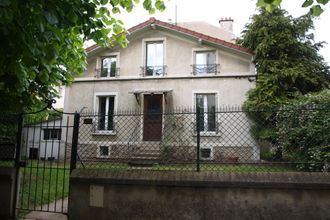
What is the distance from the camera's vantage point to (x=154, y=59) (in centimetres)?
1459

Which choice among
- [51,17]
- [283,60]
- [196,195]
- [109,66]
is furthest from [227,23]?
[51,17]

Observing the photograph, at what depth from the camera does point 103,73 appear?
592 inches

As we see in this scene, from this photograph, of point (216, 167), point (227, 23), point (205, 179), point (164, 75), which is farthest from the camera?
point (227, 23)

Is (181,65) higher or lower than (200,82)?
higher

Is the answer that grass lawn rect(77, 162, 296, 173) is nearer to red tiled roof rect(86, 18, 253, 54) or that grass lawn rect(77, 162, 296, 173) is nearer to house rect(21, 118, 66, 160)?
house rect(21, 118, 66, 160)

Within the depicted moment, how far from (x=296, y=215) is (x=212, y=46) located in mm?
11307

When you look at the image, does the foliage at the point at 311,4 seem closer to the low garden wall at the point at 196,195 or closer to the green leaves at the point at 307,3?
the green leaves at the point at 307,3

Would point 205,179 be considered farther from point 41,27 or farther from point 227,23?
point 227,23

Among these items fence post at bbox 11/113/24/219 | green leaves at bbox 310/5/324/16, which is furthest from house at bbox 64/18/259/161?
green leaves at bbox 310/5/324/16

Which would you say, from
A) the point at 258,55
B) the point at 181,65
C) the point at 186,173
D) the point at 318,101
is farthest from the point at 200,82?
the point at 186,173

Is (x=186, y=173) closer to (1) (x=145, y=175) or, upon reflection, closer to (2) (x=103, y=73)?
(1) (x=145, y=175)

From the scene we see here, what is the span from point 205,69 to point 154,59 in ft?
9.43

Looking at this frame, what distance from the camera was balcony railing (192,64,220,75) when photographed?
535 inches

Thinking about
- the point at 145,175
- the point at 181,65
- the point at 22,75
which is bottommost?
the point at 145,175
